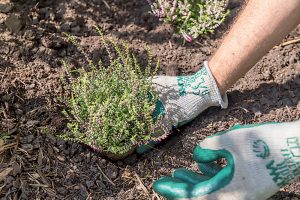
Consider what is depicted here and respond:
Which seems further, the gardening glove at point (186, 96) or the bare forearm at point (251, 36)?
the gardening glove at point (186, 96)

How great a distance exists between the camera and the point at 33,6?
128 inches

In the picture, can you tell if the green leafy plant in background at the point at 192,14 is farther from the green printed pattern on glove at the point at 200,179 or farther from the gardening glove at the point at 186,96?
the green printed pattern on glove at the point at 200,179

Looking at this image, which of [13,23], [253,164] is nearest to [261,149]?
[253,164]

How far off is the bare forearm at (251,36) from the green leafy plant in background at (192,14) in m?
0.36

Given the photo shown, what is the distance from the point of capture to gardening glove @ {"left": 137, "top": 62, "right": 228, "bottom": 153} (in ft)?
9.45

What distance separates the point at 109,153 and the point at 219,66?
719 millimetres

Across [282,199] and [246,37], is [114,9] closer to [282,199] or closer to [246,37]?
[246,37]

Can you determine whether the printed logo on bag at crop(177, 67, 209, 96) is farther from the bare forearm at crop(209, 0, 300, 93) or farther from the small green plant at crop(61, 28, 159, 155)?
the small green plant at crop(61, 28, 159, 155)

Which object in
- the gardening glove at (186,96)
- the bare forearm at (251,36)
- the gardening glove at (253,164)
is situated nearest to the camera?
the gardening glove at (253,164)

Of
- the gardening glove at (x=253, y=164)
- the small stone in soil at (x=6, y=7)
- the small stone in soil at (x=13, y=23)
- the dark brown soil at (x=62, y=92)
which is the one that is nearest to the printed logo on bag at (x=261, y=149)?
the gardening glove at (x=253, y=164)

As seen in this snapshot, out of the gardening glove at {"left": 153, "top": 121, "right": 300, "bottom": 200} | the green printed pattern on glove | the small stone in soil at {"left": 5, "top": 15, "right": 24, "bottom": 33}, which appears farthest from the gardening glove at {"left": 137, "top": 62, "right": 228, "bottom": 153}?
the small stone in soil at {"left": 5, "top": 15, "right": 24, "bottom": 33}

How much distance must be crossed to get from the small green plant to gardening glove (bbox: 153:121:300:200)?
381 mm

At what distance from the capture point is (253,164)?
2.41 meters

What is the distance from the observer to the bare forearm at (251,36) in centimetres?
252
